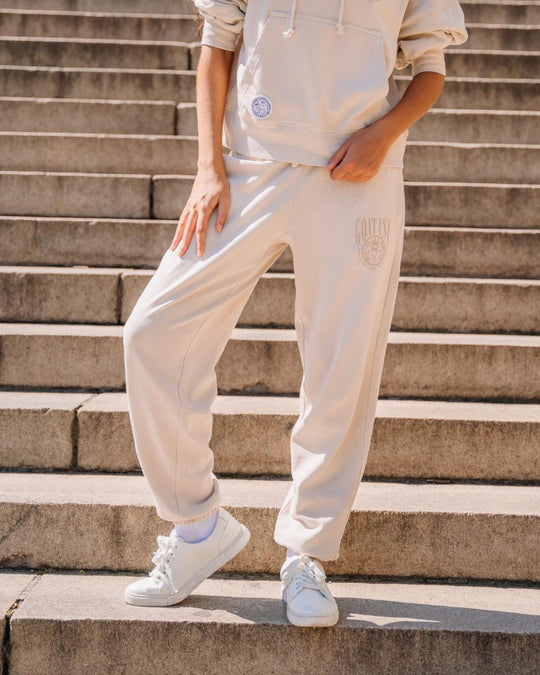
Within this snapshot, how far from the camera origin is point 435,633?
2.22 metres

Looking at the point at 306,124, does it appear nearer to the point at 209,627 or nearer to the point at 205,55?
the point at 205,55

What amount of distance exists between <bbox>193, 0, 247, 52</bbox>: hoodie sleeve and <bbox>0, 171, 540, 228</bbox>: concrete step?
6.54 ft

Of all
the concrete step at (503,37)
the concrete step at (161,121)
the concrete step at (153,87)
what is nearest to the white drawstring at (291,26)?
the concrete step at (161,121)

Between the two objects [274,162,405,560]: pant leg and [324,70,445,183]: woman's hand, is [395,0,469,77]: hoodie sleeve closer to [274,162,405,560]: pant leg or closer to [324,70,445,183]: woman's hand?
[324,70,445,183]: woman's hand

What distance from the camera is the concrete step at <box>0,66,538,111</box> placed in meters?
4.96

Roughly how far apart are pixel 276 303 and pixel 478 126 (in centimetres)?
194

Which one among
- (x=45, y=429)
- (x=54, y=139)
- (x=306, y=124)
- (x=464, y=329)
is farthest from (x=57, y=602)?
(x=54, y=139)

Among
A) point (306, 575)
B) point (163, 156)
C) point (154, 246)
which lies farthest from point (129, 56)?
point (306, 575)

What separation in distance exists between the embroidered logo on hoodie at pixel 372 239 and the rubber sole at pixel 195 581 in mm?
832

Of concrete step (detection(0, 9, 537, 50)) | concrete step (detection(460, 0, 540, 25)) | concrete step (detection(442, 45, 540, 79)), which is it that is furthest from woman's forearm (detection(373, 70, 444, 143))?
concrete step (detection(460, 0, 540, 25))

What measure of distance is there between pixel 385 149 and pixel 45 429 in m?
1.58

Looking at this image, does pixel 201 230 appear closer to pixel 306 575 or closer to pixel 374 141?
pixel 374 141

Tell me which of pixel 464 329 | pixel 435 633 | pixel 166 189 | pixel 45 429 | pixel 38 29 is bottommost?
pixel 435 633

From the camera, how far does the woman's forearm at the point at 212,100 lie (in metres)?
2.09
